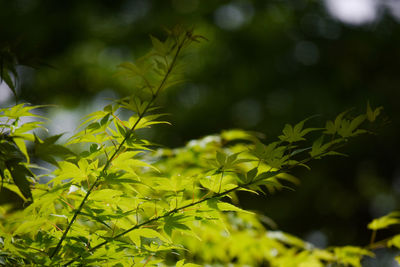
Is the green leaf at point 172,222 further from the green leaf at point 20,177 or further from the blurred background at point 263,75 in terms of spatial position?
the blurred background at point 263,75

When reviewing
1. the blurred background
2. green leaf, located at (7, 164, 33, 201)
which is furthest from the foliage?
the blurred background

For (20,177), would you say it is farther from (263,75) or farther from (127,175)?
(263,75)

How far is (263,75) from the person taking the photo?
449 cm

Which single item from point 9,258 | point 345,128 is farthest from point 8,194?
point 345,128

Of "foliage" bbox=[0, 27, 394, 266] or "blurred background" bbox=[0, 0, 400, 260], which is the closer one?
"foliage" bbox=[0, 27, 394, 266]

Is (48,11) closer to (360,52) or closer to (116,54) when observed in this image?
(116,54)

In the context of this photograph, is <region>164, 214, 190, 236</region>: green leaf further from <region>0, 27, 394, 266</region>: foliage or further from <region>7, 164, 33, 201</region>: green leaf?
<region>7, 164, 33, 201</region>: green leaf

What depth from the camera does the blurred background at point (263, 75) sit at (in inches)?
158

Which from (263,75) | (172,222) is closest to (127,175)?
(172,222)

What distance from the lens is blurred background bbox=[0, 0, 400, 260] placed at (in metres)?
4.02

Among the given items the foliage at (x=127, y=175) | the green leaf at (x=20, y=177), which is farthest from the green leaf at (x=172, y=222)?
the green leaf at (x=20, y=177)

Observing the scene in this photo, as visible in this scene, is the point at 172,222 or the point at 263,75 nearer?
the point at 172,222

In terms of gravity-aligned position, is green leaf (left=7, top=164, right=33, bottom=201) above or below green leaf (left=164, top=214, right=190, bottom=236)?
above

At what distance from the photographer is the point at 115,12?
16.0ft
